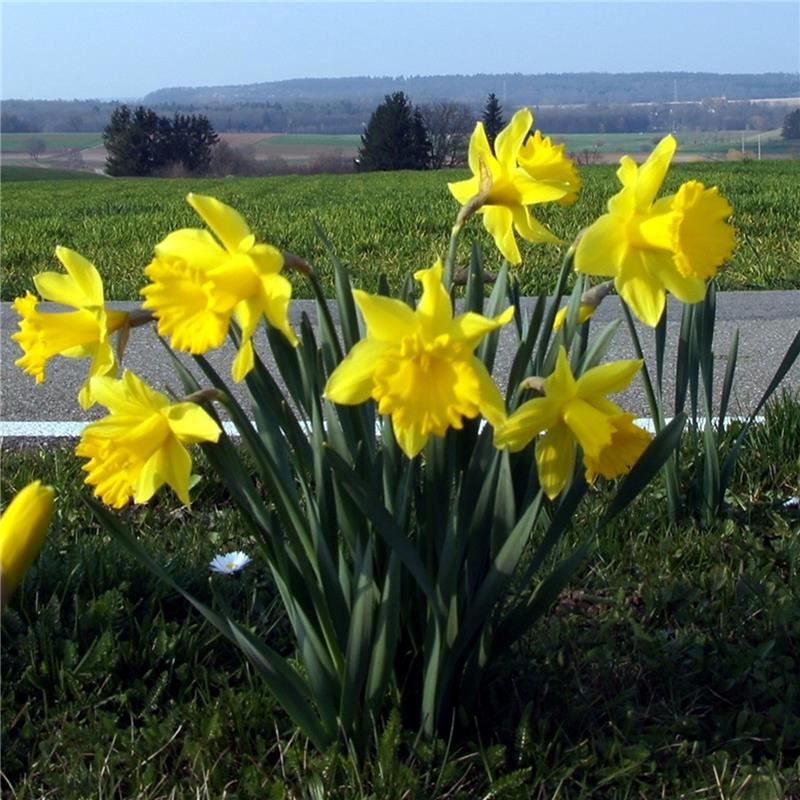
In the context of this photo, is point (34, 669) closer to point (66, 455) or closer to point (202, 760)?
point (202, 760)

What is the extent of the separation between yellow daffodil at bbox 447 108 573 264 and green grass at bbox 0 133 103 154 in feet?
179

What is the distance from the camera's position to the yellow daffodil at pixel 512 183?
5.28 ft

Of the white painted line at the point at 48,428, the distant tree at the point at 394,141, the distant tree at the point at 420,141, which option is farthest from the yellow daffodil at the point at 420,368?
the distant tree at the point at 394,141

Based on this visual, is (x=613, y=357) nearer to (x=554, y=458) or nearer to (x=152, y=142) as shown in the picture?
(x=554, y=458)

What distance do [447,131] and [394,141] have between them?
2.29 meters

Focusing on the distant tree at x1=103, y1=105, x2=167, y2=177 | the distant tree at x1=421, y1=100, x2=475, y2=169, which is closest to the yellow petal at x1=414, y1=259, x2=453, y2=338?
the distant tree at x1=421, y1=100, x2=475, y2=169

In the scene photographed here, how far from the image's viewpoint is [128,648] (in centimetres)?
207

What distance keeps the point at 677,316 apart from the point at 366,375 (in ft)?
14.2

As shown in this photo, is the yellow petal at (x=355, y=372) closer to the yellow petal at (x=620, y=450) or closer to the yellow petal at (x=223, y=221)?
the yellow petal at (x=223, y=221)

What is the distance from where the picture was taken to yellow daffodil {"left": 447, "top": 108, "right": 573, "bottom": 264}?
1608 mm

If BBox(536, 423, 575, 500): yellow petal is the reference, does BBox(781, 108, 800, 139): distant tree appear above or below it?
below

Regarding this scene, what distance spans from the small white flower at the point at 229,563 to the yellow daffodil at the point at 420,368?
1.18 metres

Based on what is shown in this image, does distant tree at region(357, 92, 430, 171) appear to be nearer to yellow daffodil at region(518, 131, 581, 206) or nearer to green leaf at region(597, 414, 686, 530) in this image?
yellow daffodil at region(518, 131, 581, 206)

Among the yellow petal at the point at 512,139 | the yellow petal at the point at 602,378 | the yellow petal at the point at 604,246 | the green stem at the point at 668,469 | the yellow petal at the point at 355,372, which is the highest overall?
the yellow petal at the point at 512,139
